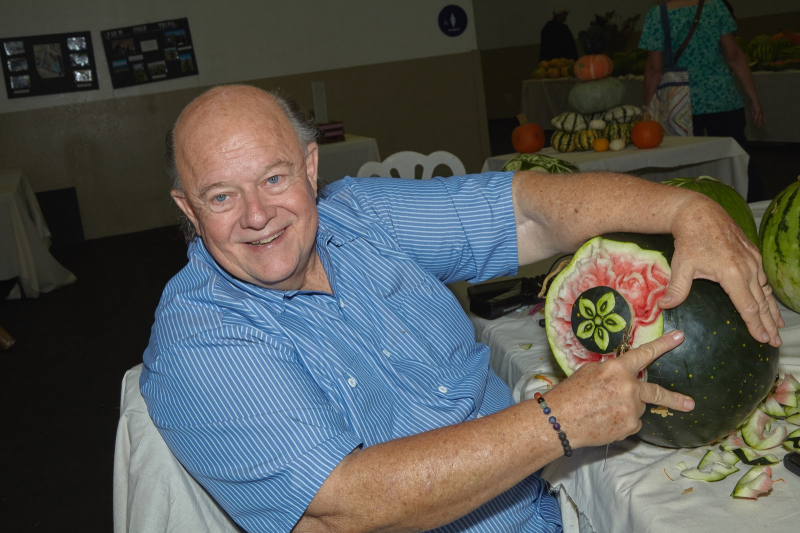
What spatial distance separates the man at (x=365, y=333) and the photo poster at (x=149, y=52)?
748 cm

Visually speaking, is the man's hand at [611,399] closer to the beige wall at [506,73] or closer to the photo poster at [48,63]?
the photo poster at [48,63]

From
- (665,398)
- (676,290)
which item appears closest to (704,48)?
(676,290)

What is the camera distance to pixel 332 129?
6.27 m

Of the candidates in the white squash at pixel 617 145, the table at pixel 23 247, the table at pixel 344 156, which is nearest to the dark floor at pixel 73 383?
the table at pixel 23 247

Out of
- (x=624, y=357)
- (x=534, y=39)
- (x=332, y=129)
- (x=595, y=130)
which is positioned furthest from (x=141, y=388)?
(x=534, y=39)

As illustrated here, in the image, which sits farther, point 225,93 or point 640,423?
point 225,93

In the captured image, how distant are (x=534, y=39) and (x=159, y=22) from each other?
329 inches

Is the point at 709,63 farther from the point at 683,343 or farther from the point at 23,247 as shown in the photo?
the point at 23,247

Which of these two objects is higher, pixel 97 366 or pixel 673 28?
pixel 673 28

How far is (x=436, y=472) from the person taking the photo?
3.66 ft

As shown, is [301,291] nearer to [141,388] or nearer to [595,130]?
[141,388]

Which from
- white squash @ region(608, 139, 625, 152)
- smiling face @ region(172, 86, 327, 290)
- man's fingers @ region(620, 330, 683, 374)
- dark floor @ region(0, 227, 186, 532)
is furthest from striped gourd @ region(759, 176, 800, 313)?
white squash @ region(608, 139, 625, 152)

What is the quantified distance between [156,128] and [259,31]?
1796 mm

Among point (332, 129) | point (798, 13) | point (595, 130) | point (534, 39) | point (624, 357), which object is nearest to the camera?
point (624, 357)
